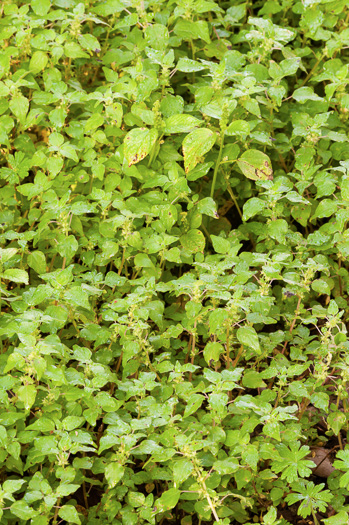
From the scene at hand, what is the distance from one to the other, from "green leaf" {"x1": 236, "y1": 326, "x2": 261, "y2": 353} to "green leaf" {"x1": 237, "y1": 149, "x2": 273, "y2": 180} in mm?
834

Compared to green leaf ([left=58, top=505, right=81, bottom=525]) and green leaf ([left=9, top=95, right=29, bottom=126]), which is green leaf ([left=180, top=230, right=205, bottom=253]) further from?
green leaf ([left=58, top=505, right=81, bottom=525])

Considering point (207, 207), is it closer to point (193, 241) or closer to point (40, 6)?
point (193, 241)

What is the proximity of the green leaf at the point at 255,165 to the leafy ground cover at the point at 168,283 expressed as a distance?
0.01 m

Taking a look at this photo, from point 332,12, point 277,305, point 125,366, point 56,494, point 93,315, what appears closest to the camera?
point 56,494

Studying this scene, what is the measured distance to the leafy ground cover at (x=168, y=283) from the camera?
2195mm

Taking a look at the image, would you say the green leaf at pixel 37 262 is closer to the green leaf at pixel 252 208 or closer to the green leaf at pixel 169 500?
the green leaf at pixel 252 208

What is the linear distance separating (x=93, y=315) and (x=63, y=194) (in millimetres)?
647

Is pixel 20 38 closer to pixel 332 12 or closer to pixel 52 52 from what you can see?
pixel 52 52

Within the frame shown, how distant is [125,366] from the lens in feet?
8.06

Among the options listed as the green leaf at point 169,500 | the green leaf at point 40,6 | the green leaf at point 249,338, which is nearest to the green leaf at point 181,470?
the green leaf at point 169,500

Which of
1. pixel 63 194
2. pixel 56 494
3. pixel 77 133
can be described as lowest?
pixel 56 494

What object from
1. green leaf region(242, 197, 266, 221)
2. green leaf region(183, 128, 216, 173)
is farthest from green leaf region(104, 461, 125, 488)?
green leaf region(183, 128, 216, 173)

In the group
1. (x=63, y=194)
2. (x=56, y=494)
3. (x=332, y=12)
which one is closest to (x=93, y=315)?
(x=63, y=194)

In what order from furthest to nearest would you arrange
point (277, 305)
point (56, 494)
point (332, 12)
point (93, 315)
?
point (332, 12) < point (277, 305) < point (93, 315) < point (56, 494)
